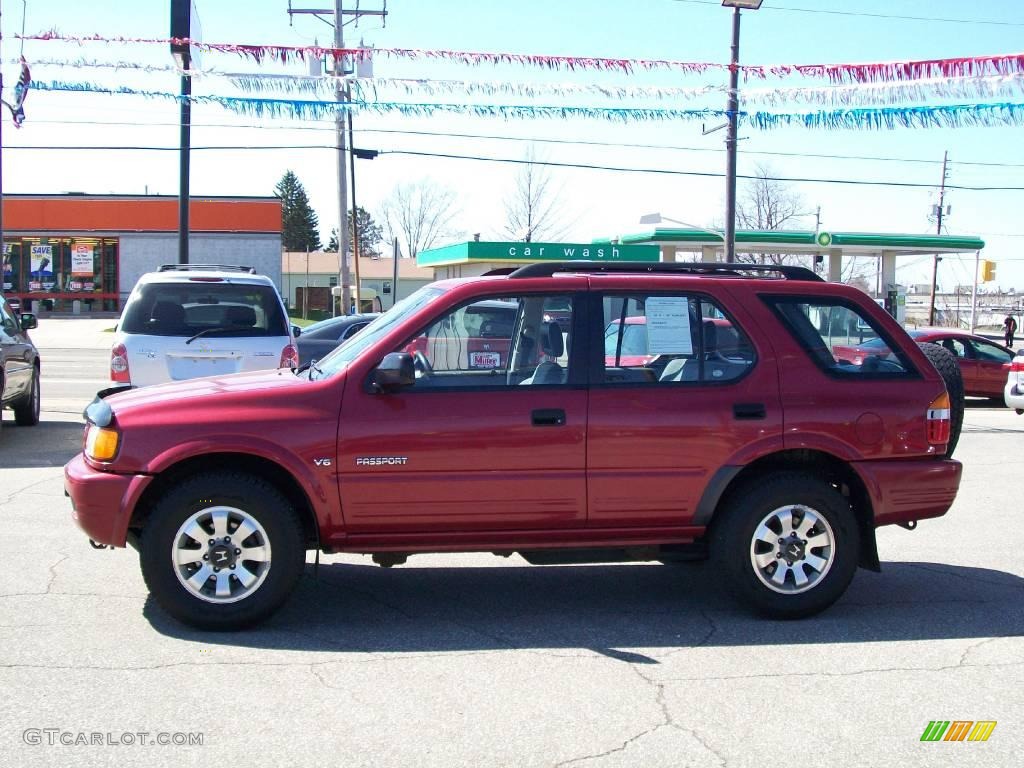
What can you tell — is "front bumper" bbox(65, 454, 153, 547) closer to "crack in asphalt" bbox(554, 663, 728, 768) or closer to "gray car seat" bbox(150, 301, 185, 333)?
"crack in asphalt" bbox(554, 663, 728, 768)

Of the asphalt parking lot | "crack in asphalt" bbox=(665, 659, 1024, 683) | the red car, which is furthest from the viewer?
the red car

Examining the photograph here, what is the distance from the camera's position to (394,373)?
5363 millimetres

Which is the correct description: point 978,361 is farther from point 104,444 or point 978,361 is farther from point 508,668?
point 104,444

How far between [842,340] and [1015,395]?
381 inches

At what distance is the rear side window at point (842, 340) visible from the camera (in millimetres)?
5895

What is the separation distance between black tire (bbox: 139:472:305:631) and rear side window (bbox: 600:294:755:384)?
6.35 feet

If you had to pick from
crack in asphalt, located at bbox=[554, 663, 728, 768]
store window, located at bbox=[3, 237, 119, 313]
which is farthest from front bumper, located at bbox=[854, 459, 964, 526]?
store window, located at bbox=[3, 237, 119, 313]

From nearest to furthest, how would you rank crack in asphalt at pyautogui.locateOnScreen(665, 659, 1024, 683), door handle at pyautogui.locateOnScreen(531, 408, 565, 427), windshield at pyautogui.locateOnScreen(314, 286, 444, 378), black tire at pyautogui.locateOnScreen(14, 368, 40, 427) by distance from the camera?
crack in asphalt at pyautogui.locateOnScreen(665, 659, 1024, 683)
door handle at pyautogui.locateOnScreen(531, 408, 565, 427)
windshield at pyautogui.locateOnScreen(314, 286, 444, 378)
black tire at pyautogui.locateOnScreen(14, 368, 40, 427)

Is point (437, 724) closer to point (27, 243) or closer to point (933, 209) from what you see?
point (27, 243)

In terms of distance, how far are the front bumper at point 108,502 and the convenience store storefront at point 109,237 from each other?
46827mm

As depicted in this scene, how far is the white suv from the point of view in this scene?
9797 mm

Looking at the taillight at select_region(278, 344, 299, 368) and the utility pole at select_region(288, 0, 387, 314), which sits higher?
the utility pole at select_region(288, 0, 387, 314)

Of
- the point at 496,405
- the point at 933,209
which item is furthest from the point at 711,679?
the point at 933,209

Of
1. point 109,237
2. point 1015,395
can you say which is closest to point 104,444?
point 1015,395
